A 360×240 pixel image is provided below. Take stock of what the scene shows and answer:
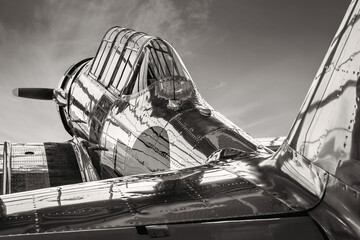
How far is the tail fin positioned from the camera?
249 cm

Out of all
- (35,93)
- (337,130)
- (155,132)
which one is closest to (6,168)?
(155,132)

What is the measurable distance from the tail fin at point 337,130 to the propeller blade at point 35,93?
9.62 meters

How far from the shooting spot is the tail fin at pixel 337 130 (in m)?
2.49

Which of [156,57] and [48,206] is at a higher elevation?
[156,57]

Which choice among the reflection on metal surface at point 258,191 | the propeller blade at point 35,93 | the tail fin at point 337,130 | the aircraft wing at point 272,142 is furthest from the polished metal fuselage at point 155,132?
the aircraft wing at point 272,142

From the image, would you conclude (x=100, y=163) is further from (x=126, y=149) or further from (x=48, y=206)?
(x=48, y=206)

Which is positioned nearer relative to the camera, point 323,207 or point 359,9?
point 323,207

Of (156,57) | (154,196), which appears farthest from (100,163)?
(154,196)

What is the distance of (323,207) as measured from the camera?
2.63 meters

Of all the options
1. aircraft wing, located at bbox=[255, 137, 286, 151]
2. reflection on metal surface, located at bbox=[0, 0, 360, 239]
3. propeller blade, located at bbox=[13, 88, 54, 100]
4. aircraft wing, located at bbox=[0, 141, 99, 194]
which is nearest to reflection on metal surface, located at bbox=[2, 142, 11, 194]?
aircraft wing, located at bbox=[0, 141, 99, 194]

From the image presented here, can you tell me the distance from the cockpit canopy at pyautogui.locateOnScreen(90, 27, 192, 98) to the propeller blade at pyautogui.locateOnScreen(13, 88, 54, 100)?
12.2ft

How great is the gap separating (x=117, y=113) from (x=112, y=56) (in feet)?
5.80

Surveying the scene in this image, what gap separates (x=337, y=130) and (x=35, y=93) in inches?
407

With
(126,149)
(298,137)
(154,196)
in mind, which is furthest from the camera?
(126,149)
